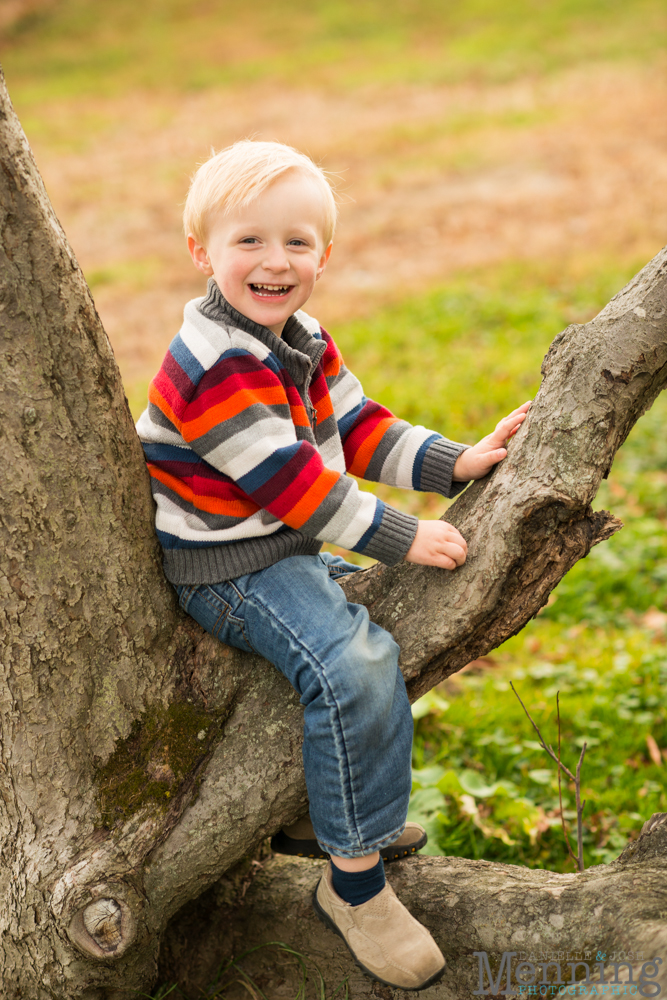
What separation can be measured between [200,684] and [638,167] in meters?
11.7

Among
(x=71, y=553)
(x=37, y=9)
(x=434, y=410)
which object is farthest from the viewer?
(x=37, y=9)

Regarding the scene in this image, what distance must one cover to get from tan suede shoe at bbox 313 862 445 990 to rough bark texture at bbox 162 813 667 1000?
0.09 metres

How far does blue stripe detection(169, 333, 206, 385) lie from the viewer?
76.7 inches

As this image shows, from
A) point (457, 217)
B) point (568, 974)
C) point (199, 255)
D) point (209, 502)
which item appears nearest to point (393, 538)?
point (209, 502)

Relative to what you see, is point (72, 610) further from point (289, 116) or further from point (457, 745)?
point (289, 116)

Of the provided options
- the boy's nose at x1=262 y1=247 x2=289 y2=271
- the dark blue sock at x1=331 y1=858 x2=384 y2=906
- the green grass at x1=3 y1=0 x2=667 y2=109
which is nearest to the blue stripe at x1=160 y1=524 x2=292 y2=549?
the boy's nose at x1=262 y1=247 x2=289 y2=271

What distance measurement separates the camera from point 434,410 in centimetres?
608

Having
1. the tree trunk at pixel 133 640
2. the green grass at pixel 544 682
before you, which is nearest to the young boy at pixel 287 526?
the tree trunk at pixel 133 640

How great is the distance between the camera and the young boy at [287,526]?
188 centimetres

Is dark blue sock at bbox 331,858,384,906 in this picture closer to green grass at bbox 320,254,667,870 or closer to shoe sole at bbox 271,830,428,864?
shoe sole at bbox 271,830,428,864

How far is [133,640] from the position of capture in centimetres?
195

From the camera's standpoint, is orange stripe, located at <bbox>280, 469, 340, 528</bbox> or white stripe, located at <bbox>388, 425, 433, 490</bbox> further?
white stripe, located at <bbox>388, 425, 433, 490</bbox>

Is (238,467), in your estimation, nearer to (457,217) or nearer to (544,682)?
(544,682)

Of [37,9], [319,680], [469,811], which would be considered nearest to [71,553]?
[319,680]
